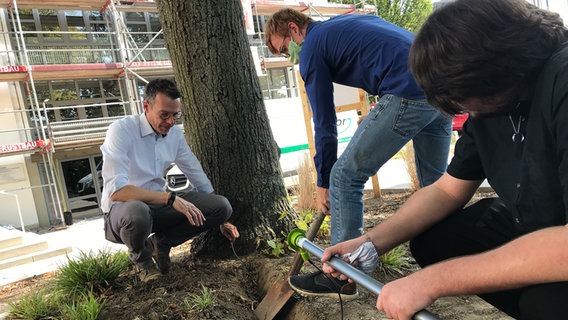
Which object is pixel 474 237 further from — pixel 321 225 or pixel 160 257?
pixel 160 257

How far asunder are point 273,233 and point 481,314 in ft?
5.14

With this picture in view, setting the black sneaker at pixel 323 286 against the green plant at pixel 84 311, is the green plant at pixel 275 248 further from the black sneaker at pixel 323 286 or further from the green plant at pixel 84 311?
the green plant at pixel 84 311

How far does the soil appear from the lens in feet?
7.17

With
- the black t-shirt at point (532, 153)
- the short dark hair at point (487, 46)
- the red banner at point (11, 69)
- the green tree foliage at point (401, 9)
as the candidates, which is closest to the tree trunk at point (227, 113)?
the black t-shirt at point (532, 153)

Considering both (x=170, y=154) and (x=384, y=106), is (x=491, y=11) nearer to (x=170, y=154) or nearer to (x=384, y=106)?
(x=384, y=106)

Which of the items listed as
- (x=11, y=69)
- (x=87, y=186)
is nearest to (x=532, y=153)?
(x=11, y=69)

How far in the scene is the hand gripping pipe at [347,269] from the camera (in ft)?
3.65

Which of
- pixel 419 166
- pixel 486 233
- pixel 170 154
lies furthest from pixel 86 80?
pixel 486 233

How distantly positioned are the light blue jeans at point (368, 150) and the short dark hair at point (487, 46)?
1.02 m

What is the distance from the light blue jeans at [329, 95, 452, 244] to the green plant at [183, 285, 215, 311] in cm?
84

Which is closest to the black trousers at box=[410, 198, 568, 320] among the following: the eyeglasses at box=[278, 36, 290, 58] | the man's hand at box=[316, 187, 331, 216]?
the man's hand at box=[316, 187, 331, 216]

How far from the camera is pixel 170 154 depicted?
123 inches

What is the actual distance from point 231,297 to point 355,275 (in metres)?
1.42

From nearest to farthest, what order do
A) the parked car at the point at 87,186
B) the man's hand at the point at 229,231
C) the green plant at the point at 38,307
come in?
the green plant at the point at 38,307, the man's hand at the point at 229,231, the parked car at the point at 87,186
